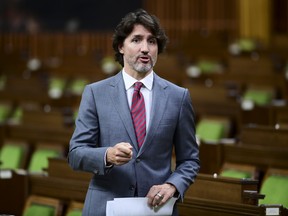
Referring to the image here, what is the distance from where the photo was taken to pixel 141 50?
2.07 m

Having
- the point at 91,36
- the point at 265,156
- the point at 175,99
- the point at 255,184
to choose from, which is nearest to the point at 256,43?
the point at 91,36

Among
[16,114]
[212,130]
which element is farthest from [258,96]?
[16,114]

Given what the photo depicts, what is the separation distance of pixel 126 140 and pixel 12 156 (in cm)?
225

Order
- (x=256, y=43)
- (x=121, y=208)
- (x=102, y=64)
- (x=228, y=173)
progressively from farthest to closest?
(x=256, y=43) < (x=102, y=64) < (x=228, y=173) < (x=121, y=208)

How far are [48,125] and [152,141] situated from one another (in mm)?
2687

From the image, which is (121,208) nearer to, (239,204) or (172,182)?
(172,182)

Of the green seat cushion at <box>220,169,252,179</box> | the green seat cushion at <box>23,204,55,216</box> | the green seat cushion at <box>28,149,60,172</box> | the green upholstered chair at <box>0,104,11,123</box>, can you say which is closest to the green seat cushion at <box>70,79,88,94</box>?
the green upholstered chair at <box>0,104,11,123</box>

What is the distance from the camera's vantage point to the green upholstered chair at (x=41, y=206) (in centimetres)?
329

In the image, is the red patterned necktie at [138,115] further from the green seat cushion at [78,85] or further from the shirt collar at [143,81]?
the green seat cushion at [78,85]

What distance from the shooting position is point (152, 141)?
2088 mm

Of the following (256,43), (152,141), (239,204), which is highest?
(256,43)

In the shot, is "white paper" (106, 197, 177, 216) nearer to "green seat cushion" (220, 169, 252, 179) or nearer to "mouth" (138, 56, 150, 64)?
"mouth" (138, 56, 150, 64)

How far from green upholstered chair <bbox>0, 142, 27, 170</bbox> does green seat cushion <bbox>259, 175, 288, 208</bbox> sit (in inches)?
55.2

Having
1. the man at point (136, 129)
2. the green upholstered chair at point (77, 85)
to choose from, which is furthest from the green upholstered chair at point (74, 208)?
the green upholstered chair at point (77, 85)
